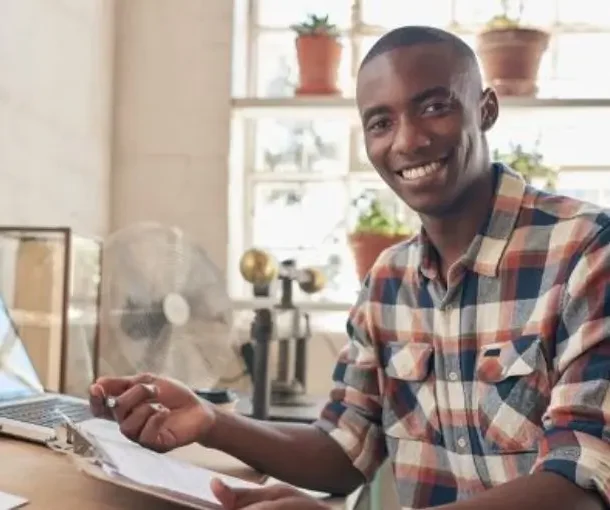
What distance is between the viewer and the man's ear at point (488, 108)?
1262 mm

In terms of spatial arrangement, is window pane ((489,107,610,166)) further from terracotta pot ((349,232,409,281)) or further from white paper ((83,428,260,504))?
white paper ((83,428,260,504))

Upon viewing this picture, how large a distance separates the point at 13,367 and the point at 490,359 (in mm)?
694

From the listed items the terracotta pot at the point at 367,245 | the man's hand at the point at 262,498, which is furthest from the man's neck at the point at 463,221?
the terracotta pot at the point at 367,245

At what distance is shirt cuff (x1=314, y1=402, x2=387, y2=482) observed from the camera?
129 cm

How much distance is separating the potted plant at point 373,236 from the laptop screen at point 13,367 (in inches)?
40.6

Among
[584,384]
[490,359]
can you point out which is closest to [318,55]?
[490,359]

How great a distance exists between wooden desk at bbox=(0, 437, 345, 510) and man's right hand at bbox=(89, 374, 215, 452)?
0.08 metres

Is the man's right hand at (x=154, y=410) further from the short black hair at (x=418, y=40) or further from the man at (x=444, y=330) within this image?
the short black hair at (x=418, y=40)

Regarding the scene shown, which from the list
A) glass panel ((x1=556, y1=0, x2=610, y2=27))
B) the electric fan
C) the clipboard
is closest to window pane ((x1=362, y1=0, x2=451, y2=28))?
glass panel ((x1=556, y1=0, x2=610, y2=27))

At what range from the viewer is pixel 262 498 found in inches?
32.0

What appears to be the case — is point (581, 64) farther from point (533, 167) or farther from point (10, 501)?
point (10, 501)

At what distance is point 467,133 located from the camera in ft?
3.97

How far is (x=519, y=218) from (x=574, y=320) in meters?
0.19

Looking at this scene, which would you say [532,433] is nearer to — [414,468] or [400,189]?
[414,468]
